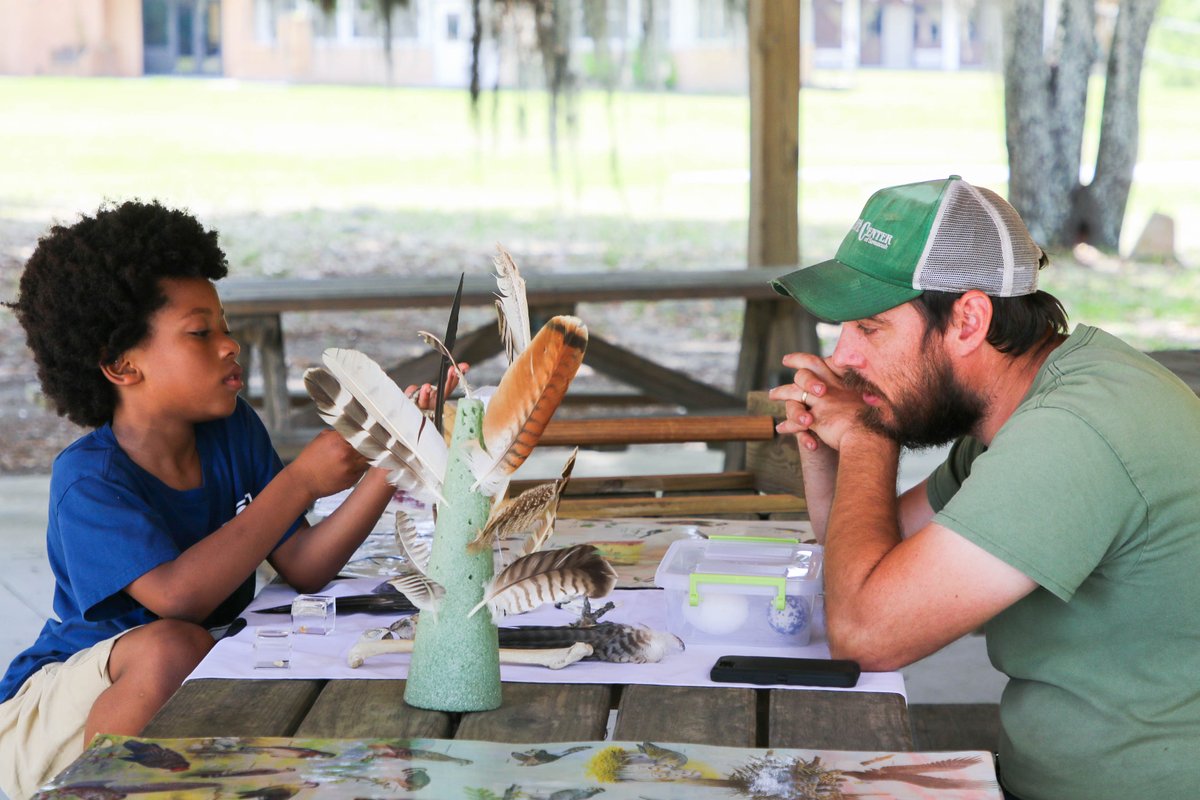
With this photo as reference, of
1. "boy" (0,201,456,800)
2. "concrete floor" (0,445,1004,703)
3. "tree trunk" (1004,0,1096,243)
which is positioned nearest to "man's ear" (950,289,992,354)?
"boy" (0,201,456,800)

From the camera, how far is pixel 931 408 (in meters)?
1.82

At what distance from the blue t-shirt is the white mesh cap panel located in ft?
3.40

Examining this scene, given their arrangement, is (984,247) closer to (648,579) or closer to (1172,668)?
(1172,668)

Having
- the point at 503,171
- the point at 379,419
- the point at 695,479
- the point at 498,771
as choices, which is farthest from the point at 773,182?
the point at 503,171

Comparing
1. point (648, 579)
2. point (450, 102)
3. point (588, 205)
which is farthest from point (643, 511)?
point (450, 102)

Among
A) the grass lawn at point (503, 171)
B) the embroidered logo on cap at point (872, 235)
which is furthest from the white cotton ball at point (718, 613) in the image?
the grass lawn at point (503, 171)

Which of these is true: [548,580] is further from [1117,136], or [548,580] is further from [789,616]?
[1117,136]

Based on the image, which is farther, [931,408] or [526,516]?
[931,408]

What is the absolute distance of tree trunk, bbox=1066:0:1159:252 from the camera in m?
11.1

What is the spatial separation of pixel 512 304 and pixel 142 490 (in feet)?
2.82

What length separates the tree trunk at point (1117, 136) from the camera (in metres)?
11.1

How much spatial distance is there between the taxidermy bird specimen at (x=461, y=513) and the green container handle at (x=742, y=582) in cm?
26

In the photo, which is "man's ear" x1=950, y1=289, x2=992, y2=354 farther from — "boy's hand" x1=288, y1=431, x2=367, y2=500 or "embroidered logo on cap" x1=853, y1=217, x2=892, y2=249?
"boy's hand" x1=288, y1=431, x2=367, y2=500

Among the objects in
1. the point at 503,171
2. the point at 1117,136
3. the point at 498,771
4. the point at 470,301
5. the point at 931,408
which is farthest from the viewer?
the point at 503,171
